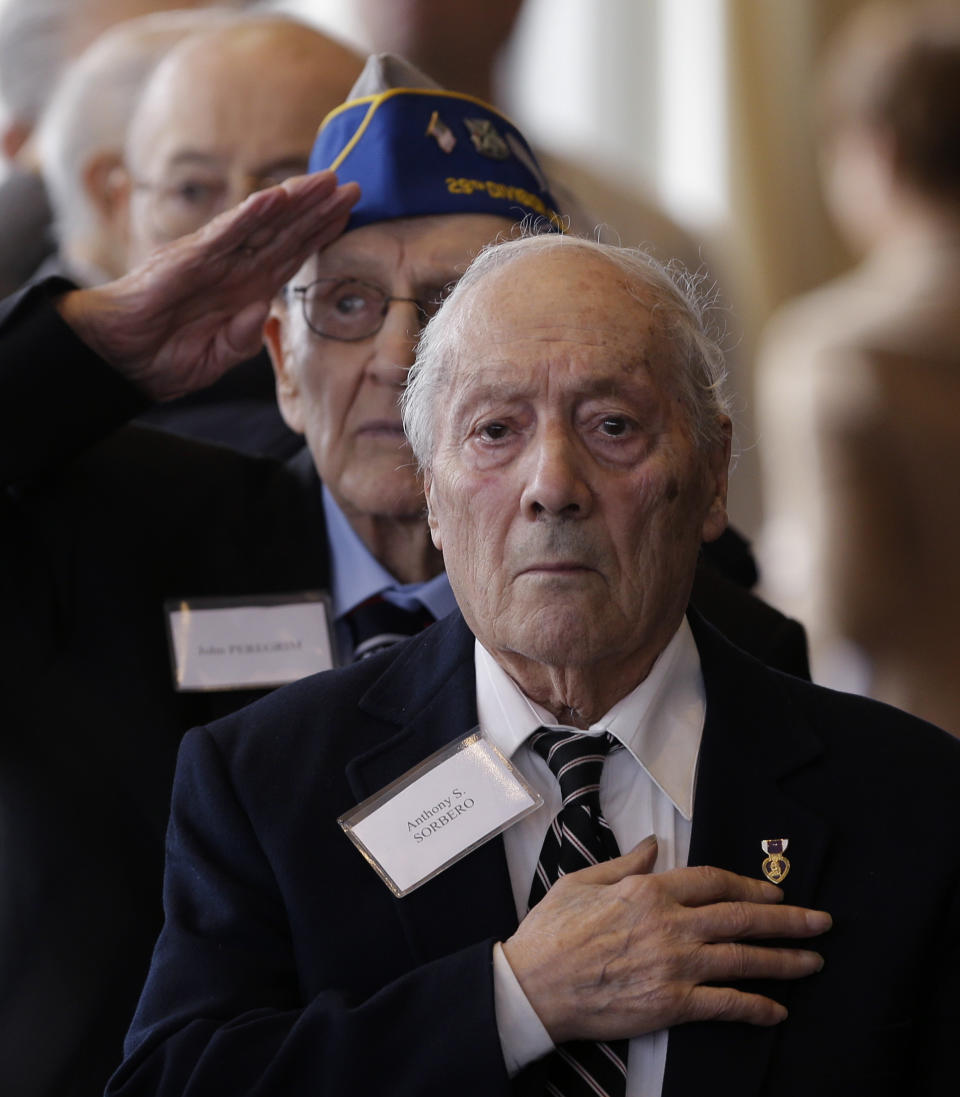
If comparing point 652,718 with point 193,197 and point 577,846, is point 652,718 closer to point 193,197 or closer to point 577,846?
point 577,846

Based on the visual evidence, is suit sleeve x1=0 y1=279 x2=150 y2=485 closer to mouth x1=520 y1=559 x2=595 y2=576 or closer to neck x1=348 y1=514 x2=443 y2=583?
neck x1=348 y1=514 x2=443 y2=583

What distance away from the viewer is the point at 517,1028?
5.02 ft

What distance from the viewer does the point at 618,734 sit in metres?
1.75

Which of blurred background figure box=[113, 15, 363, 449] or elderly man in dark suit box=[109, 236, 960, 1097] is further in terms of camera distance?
blurred background figure box=[113, 15, 363, 449]

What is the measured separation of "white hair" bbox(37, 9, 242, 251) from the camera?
3842 mm

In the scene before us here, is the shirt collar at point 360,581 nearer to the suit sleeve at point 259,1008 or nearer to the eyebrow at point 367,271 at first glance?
the eyebrow at point 367,271

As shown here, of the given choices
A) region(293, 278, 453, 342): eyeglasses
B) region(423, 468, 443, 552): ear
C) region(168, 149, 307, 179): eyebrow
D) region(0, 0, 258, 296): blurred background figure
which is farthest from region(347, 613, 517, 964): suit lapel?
region(0, 0, 258, 296): blurred background figure

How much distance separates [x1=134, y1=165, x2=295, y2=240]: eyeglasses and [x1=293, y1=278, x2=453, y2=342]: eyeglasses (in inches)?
22.9

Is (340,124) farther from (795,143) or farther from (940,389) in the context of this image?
(795,143)

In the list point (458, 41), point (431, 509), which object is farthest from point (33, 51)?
point (431, 509)

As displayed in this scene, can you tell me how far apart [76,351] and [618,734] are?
46.5 inches

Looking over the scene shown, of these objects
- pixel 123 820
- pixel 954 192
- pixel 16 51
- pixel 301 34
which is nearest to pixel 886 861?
pixel 123 820

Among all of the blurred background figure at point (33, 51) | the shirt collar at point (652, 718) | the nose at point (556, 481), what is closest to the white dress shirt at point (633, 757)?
the shirt collar at point (652, 718)

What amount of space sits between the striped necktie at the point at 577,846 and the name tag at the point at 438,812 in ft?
0.17
